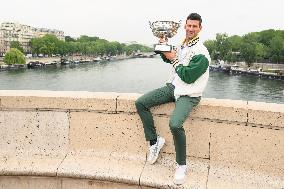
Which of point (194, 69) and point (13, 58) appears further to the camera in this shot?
point (13, 58)

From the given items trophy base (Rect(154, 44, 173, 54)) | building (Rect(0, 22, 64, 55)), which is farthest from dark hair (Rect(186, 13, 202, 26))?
building (Rect(0, 22, 64, 55))

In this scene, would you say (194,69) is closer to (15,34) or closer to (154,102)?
(154,102)

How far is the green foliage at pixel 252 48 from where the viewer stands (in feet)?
314

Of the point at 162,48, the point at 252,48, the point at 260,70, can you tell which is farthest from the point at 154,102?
the point at 252,48

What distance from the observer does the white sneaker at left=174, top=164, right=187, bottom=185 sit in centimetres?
353

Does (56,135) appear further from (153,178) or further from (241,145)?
(241,145)

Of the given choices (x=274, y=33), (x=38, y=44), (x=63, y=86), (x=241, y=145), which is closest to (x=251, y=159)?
(x=241, y=145)

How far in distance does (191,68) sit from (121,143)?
1.26m

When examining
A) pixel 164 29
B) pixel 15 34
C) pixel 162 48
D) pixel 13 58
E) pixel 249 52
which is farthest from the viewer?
pixel 15 34

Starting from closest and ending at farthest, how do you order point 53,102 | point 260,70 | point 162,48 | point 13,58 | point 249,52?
point 162,48 < point 53,102 < point 260,70 < point 13,58 < point 249,52

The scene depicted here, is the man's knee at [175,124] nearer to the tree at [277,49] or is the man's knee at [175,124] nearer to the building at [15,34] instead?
the tree at [277,49]

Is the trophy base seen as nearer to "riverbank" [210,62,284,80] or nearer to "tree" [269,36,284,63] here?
"riverbank" [210,62,284,80]

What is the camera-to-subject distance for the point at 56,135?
4250 millimetres

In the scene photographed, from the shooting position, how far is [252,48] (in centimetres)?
10388
